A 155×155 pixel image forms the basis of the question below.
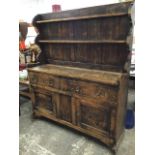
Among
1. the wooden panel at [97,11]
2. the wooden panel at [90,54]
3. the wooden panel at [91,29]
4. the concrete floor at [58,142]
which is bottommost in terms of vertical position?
the concrete floor at [58,142]

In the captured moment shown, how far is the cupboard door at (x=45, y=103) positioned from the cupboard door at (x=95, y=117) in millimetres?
400

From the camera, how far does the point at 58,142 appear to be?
5.99 feet

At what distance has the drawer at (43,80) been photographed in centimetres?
183

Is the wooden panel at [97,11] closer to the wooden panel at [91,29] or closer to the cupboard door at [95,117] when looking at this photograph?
the wooden panel at [91,29]

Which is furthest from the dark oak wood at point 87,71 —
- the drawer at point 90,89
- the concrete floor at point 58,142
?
the concrete floor at point 58,142

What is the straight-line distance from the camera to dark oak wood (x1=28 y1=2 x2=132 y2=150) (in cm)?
153

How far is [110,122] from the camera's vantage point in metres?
1.57

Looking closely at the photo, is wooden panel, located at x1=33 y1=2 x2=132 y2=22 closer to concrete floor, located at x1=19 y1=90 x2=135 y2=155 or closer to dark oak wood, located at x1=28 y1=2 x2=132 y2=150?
dark oak wood, located at x1=28 y1=2 x2=132 y2=150

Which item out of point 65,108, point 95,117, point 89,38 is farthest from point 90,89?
point 89,38

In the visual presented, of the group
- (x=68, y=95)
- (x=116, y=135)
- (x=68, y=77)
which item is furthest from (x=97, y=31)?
(x=116, y=135)

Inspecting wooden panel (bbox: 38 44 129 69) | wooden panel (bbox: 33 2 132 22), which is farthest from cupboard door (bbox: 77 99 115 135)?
wooden panel (bbox: 33 2 132 22)
